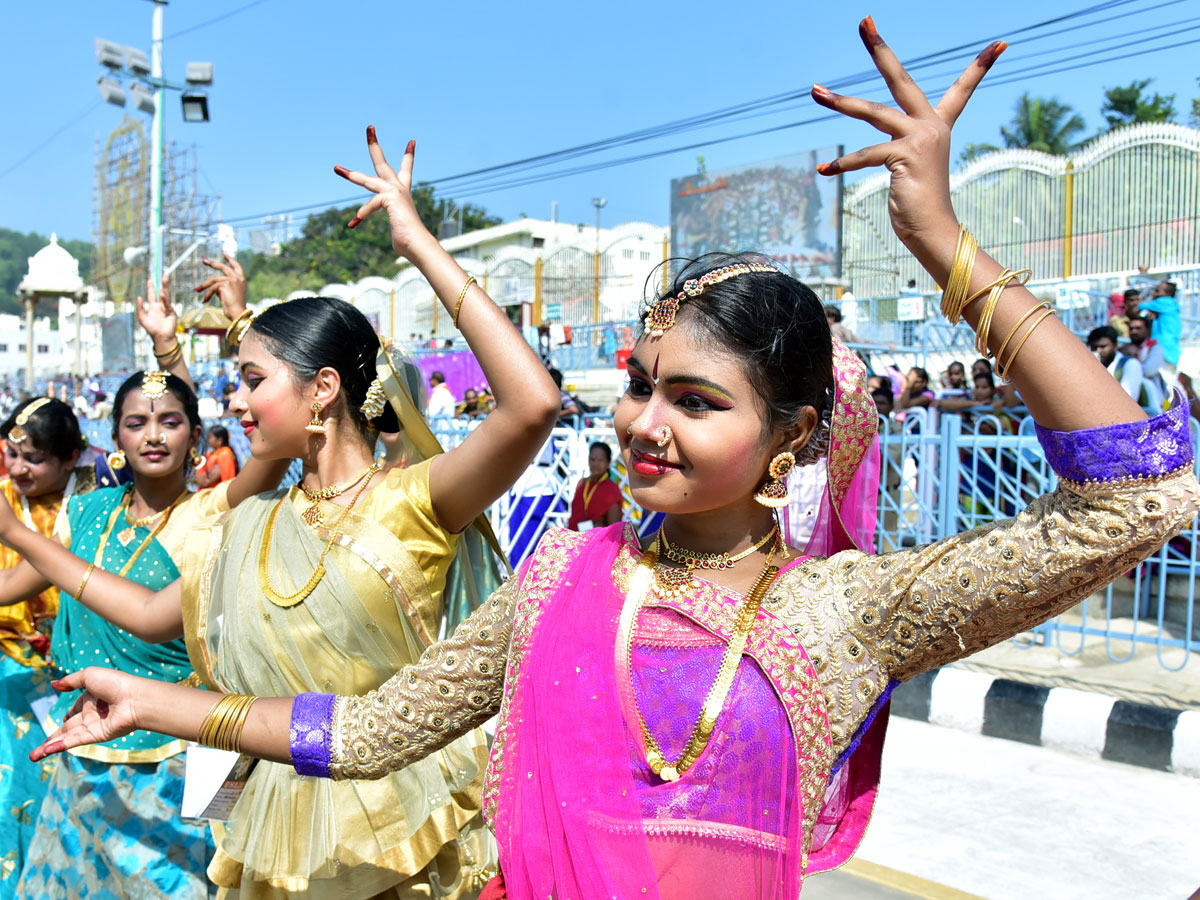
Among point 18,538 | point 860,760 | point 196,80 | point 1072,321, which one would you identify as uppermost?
point 196,80

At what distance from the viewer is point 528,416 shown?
1.92m

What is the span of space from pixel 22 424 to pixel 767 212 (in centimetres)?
1807

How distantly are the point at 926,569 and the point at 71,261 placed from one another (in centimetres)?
2792

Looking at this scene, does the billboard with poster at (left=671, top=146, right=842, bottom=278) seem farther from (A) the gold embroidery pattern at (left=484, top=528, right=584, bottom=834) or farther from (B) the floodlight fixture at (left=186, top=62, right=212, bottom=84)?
(A) the gold embroidery pattern at (left=484, top=528, right=584, bottom=834)

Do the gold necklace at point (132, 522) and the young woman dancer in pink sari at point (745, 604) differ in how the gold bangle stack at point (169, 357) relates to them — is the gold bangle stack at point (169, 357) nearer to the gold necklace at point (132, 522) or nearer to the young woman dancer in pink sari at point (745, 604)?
the gold necklace at point (132, 522)

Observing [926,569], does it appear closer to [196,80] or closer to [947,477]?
[947,477]

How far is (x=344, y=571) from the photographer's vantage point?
7.15 ft

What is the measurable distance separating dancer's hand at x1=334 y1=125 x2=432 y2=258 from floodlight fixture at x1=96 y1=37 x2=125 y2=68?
1782cm

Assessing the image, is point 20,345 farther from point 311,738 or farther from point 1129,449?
point 1129,449

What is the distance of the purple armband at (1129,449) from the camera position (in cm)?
117

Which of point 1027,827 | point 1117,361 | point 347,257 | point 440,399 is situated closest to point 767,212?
point 440,399

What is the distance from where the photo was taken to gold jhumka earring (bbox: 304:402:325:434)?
2.34 metres

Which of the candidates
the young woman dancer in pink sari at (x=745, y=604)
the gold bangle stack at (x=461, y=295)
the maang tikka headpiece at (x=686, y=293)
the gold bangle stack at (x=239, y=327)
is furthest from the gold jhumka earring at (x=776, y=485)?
the gold bangle stack at (x=239, y=327)

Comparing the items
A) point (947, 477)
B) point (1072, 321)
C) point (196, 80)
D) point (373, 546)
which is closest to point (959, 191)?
point (1072, 321)
